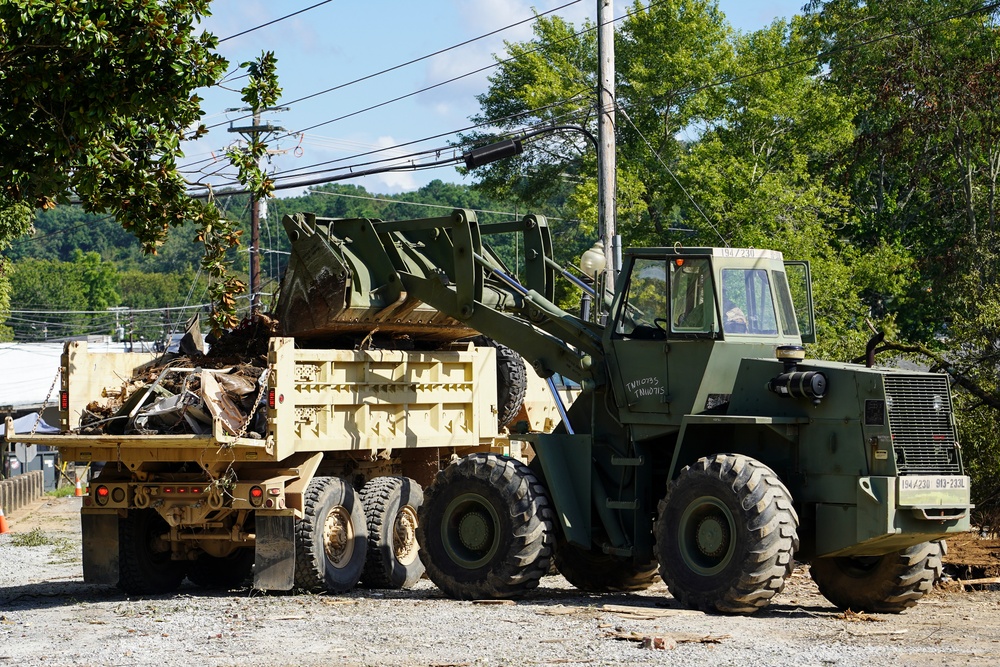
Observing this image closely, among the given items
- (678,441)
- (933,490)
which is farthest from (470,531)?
(933,490)

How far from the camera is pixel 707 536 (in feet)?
37.9

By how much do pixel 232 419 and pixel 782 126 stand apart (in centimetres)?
2850

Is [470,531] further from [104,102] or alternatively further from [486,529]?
[104,102]

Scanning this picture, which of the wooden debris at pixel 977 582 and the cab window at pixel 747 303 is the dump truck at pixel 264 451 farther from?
the wooden debris at pixel 977 582

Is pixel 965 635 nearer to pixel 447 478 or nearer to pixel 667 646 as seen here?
pixel 667 646

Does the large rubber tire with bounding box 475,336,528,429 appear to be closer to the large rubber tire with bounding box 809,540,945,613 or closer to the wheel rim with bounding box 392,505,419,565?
the wheel rim with bounding box 392,505,419,565

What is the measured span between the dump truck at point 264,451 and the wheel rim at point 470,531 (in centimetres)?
131

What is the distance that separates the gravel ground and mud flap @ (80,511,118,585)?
0.85 ft

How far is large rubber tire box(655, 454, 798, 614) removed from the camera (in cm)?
1105

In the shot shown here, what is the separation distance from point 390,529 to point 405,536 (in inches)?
19.3

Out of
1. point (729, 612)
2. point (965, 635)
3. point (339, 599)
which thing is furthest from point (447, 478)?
point (965, 635)

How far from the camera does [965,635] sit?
1048 cm

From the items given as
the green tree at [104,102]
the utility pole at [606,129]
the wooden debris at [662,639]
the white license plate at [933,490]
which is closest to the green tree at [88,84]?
the green tree at [104,102]

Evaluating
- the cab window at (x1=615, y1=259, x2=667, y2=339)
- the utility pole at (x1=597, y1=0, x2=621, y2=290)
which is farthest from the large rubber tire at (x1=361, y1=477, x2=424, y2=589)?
the utility pole at (x1=597, y1=0, x2=621, y2=290)
